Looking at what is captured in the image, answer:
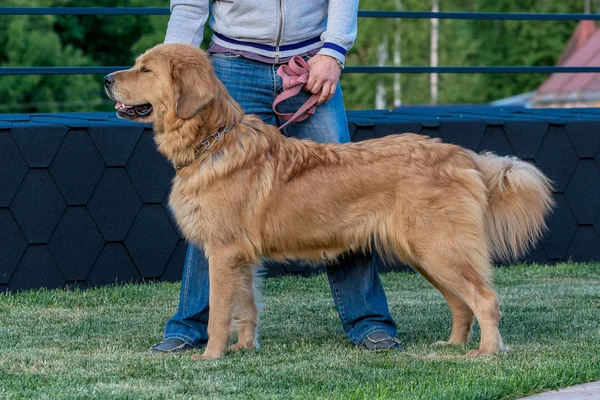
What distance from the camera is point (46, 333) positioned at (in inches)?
246

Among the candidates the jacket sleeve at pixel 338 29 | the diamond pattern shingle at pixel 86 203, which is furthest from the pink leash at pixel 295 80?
the diamond pattern shingle at pixel 86 203

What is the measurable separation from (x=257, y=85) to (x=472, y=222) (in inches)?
55.1

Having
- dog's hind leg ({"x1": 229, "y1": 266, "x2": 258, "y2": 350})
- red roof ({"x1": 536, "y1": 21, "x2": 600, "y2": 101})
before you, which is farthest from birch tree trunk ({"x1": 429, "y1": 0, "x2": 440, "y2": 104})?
dog's hind leg ({"x1": 229, "y1": 266, "x2": 258, "y2": 350})

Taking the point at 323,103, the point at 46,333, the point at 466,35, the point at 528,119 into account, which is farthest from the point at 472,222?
the point at 466,35

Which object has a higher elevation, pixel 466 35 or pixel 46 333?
pixel 46 333

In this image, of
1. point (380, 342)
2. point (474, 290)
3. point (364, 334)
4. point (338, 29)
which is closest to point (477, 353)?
point (474, 290)

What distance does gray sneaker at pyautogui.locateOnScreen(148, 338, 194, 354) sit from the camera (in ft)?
18.4

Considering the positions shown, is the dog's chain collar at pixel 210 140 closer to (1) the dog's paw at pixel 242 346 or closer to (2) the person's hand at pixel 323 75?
(2) the person's hand at pixel 323 75

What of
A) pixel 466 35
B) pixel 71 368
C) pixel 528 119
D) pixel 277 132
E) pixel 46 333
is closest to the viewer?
pixel 71 368

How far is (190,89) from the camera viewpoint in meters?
5.25

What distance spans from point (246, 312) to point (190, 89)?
1295 mm

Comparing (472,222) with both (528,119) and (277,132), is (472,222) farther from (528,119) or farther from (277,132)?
(528,119)

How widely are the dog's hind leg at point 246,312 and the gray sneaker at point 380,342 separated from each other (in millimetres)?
632

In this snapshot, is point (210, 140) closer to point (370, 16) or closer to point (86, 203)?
point (86, 203)
